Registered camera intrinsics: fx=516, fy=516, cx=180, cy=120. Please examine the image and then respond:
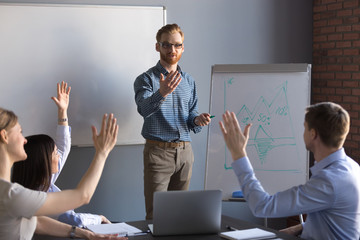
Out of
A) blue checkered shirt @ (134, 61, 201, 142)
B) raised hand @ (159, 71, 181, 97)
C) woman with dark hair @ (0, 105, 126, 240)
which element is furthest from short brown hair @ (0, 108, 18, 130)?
blue checkered shirt @ (134, 61, 201, 142)

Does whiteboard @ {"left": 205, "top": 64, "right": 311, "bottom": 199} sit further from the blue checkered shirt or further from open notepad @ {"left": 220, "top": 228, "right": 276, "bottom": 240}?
open notepad @ {"left": 220, "top": 228, "right": 276, "bottom": 240}

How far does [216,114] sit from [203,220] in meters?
1.38

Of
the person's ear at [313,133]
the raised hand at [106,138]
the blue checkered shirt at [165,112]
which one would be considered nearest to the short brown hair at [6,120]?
the raised hand at [106,138]

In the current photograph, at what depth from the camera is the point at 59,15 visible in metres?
3.86

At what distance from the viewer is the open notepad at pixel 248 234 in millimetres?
2289

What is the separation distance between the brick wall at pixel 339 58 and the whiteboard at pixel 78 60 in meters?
1.53

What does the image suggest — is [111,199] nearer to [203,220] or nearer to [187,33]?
[187,33]

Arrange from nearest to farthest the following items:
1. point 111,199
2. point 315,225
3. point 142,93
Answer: point 315,225 → point 142,93 → point 111,199

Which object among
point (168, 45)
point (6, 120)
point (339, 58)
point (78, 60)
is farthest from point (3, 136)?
point (339, 58)

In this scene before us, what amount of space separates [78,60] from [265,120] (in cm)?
148

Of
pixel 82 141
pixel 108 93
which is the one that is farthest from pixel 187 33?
pixel 82 141

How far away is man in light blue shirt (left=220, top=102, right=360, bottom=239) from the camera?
211cm

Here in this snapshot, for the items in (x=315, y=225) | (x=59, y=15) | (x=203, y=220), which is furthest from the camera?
(x=59, y=15)

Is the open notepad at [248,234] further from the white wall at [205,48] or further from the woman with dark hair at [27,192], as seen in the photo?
the white wall at [205,48]
